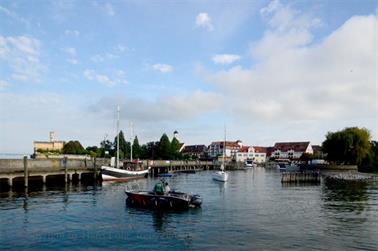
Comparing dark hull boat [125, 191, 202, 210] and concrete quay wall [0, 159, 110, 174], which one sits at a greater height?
concrete quay wall [0, 159, 110, 174]

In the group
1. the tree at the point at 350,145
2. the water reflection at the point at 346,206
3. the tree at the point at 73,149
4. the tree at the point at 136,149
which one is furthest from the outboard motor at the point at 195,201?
the tree at the point at 136,149

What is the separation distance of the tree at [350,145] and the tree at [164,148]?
61933 millimetres

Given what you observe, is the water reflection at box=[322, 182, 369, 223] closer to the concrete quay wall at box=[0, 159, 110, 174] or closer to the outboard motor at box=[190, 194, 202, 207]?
the outboard motor at box=[190, 194, 202, 207]

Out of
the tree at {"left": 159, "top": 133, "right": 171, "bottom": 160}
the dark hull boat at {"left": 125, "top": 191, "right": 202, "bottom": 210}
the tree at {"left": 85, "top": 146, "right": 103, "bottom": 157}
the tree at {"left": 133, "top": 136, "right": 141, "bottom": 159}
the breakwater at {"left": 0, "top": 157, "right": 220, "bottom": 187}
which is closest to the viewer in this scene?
the dark hull boat at {"left": 125, "top": 191, "right": 202, "bottom": 210}

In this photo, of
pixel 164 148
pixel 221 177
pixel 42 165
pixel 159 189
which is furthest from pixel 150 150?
pixel 159 189

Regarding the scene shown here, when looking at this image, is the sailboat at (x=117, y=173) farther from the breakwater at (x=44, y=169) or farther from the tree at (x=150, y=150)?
the tree at (x=150, y=150)

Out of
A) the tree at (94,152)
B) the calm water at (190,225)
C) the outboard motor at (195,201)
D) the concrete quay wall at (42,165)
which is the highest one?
the tree at (94,152)

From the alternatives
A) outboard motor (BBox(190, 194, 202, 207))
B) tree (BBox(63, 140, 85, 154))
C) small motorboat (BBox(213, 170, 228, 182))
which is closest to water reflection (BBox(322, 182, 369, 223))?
outboard motor (BBox(190, 194, 202, 207))

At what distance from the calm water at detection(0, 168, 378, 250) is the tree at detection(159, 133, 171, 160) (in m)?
115

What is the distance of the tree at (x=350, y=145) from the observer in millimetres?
130000

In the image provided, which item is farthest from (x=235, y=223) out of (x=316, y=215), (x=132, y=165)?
(x=132, y=165)

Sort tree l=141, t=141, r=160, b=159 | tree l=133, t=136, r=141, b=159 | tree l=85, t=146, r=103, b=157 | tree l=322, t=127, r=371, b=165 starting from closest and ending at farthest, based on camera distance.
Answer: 1. tree l=85, t=146, r=103, b=157
2. tree l=322, t=127, r=371, b=165
3. tree l=133, t=136, r=141, b=159
4. tree l=141, t=141, r=160, b=159

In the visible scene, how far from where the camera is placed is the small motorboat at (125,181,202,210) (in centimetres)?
3862

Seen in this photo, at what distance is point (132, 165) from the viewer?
86.4 metres
